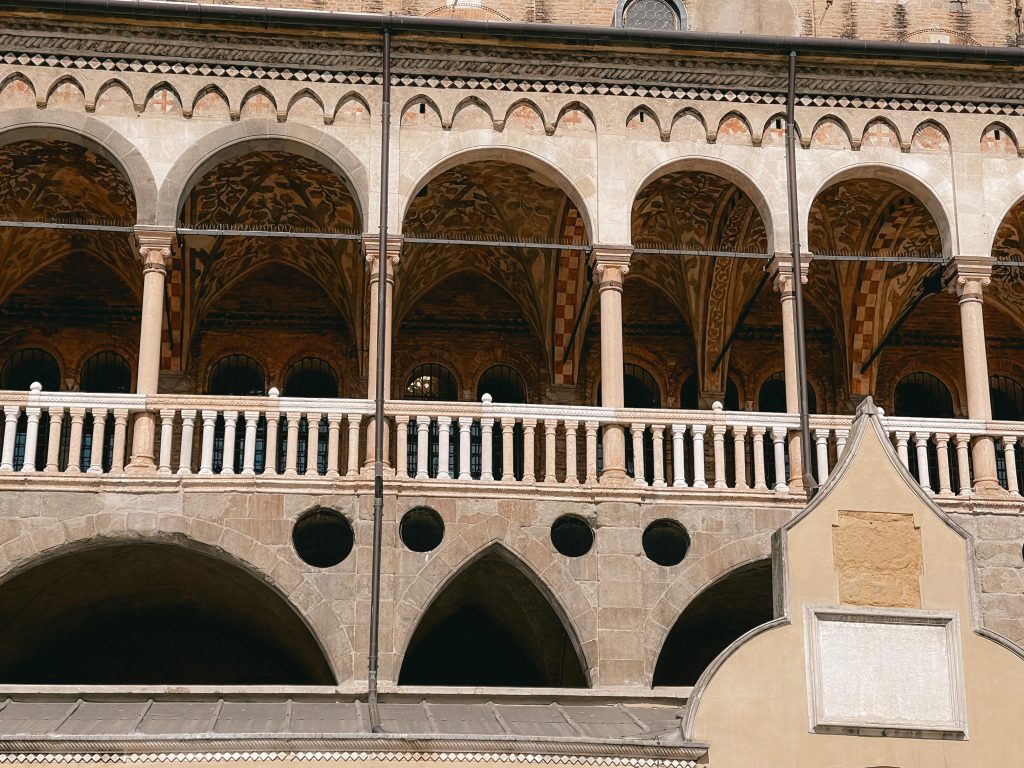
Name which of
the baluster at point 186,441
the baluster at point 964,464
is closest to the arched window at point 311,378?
the baluster at point 186,441

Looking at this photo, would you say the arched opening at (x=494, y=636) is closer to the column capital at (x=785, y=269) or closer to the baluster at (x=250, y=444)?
the baluster at (x=250, y=444)

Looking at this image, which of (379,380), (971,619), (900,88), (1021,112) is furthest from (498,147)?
(971,619)

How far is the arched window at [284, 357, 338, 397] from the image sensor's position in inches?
934

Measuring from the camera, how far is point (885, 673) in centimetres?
1562

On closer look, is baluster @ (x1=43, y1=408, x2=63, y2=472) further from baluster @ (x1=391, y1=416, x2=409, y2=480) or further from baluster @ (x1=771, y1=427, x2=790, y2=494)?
baluster @ (x1=771, y1=427, x2=790, y2=494)

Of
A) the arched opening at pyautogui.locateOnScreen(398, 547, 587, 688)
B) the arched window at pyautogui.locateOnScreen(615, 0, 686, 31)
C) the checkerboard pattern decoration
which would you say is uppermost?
the arched window at pyautogui.locateOnScreen(615, 0, 686, 31)

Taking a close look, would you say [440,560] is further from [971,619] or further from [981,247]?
[981,247]

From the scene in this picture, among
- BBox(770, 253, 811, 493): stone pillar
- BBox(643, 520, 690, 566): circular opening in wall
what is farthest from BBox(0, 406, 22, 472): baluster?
BBox(770, 253, 811, 493): stone pillar

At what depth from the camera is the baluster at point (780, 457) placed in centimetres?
1889

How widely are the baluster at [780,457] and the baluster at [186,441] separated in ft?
20.1

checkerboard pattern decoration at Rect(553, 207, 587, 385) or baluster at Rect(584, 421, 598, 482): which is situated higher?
checkerboard pattern decoration at Rect(553, 207, 587, 385)

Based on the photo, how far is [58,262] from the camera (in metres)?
23.4

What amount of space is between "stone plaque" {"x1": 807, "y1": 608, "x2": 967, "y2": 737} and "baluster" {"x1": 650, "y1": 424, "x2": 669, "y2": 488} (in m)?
3.43

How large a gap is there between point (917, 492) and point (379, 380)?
5.72 metres
